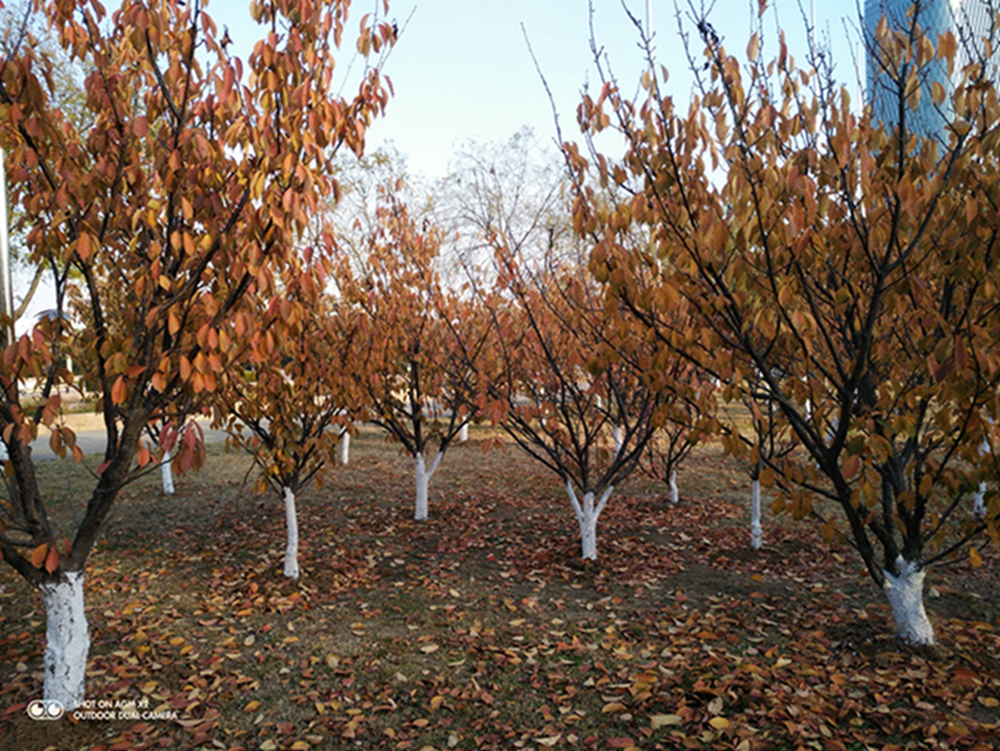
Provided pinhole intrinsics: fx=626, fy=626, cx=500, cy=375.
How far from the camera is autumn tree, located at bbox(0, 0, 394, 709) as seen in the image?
108 inches

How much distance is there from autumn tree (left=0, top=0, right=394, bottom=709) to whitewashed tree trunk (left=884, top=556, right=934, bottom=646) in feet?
12.8

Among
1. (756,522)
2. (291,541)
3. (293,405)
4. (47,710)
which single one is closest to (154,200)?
(293,405)

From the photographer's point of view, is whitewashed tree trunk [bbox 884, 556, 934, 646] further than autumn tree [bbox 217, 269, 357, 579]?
No

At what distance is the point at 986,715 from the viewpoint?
3.16 metres

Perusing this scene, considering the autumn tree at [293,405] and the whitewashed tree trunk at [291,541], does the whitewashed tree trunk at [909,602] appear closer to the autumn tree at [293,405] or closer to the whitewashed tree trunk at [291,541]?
the autumn tree at [293,405]

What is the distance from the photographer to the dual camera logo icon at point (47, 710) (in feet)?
10.6

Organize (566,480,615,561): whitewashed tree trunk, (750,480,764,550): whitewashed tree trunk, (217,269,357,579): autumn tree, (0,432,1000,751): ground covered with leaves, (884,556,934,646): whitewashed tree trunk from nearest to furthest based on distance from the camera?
(0,432,1000,751): ground covered with leaves < (884,556,934,646): whitewashed tree trunk < (217,269,357,579): autumn tree < (566,480,615,561): whitewashed tree trunk < (750,480,764,550): whitewashed tree trunk

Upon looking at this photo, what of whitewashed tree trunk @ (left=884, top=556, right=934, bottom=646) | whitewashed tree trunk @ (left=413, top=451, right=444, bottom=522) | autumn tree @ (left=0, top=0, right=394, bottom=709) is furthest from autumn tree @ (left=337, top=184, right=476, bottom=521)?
whitewashed tree trunk @ (left=884, top=556, right=934, bottom=646)

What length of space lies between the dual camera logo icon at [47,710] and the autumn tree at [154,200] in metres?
0.04

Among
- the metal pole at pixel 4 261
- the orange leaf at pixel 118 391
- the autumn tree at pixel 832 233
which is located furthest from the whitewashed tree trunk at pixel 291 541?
the autumn tree at pixel 832 233

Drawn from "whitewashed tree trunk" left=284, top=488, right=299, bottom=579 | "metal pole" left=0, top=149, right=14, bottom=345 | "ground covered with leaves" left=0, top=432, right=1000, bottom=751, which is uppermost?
"metal pole" left=0, top=149, right=14, bottom=345

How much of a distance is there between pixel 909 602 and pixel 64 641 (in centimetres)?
475

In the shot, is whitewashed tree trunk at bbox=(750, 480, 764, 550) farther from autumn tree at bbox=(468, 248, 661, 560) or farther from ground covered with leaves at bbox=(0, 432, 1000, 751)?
autumn tree at bbox=(468, 248, 661, 560)

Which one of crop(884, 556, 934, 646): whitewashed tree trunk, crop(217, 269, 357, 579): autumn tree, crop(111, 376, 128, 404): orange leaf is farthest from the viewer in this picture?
crop(217, 269, 357, 579): autumn tree
